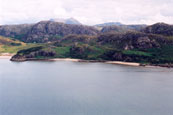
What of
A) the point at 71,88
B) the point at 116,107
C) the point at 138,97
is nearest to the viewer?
the point at 116,107

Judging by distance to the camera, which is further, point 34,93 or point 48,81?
point 48,81

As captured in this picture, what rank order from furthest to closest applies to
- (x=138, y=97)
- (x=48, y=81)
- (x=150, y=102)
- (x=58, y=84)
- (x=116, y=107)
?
(x=48, y=81)
(x=58, y=84)
(x=138, y=97)
(x=150, y=102)
(x=116, y=107)

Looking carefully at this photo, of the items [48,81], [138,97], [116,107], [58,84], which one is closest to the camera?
[116,107]

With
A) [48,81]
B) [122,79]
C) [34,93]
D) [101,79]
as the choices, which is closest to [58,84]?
[48,81]

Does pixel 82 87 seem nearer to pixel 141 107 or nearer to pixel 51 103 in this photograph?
pixel 51 103

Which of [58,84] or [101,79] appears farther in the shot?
[101,79]

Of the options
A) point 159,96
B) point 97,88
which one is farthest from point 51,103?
point 159,96

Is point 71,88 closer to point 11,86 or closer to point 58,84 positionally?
point 58,84

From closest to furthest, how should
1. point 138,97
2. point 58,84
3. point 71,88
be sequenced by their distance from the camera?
1. point 138,97
2. point 71,88
3. point 58,84
